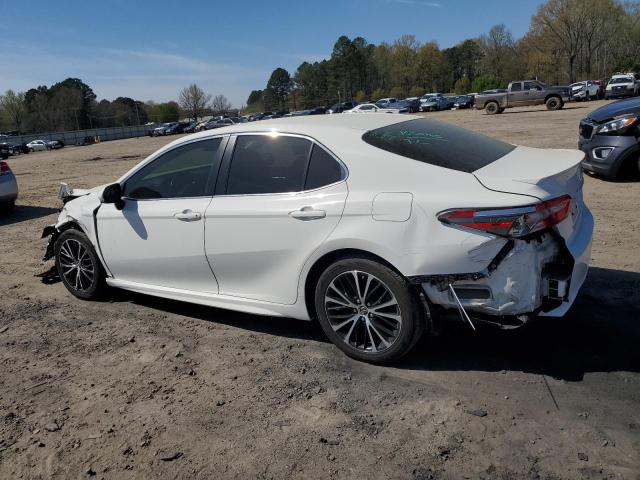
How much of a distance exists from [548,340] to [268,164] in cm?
233

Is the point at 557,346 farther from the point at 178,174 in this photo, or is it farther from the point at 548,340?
the point at 178,174

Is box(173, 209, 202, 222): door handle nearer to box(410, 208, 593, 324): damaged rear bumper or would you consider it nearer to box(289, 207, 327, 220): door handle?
box(289, 207, 327, 220): door handle

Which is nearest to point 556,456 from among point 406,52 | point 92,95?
point 406,52

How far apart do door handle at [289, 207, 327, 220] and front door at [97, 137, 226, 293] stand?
831 mm

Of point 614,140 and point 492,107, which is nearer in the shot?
point 614,140

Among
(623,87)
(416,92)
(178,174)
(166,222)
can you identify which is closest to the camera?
(166,222)

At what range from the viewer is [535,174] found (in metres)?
3.35

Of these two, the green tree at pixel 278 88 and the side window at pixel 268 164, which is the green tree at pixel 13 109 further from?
the side window at pixel 268 164

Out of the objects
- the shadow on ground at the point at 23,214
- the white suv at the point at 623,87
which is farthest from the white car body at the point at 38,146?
the white suv at the point at 623,87

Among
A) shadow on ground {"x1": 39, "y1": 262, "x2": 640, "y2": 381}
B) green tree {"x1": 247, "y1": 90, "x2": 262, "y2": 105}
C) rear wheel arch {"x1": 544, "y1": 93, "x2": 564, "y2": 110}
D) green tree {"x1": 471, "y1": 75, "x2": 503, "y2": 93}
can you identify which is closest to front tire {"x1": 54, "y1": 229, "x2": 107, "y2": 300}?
shadow on ground {"x1": 39, "y1": 262, "x2": 640, "y2": 381}

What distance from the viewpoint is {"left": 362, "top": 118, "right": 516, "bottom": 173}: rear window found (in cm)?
354

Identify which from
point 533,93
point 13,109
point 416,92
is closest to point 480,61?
point 416,92

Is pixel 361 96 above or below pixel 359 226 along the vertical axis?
above

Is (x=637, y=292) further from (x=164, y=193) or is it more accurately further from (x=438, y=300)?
(x=164, y=193)
